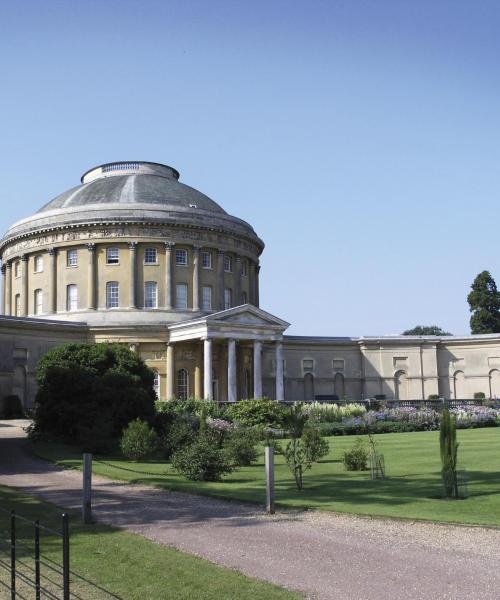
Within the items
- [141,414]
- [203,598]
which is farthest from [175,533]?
[141,414]

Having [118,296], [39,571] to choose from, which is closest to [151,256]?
[118,296]

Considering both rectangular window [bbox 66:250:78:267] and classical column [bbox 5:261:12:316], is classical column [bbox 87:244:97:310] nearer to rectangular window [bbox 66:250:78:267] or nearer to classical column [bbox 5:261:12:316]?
rectangular window [bbox 66:250:78:267]

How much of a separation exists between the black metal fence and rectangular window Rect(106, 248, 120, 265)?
52450 mm

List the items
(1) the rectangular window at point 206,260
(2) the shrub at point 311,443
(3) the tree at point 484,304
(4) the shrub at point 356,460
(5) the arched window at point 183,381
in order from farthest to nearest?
(3) the tree at point 484,304 → (1) the rectangular window at point 206,260 → (5) the arched window at point 183,381 → (4) the shrub at point 356,460 → (2) the shrub at point 311,443

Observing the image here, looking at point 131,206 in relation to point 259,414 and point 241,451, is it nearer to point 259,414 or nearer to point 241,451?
point 259,414

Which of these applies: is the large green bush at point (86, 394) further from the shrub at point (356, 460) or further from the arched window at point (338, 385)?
the arched window at point (338, 385)

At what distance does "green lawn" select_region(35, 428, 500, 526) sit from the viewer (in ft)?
52.2

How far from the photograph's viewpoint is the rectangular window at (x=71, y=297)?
65375 millimetres

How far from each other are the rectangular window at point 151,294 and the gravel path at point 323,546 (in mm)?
46821

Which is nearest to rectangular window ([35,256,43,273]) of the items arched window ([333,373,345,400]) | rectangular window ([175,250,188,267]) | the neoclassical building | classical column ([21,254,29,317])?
the neoclassical building

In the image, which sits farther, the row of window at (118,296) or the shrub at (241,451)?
the row of window at (118,296)

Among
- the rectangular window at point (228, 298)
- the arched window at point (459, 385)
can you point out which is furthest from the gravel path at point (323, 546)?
the arched window at point (459, 385)

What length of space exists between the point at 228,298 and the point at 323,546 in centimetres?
5843

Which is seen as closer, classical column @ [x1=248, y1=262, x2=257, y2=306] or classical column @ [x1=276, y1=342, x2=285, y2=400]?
classical column @ [x1=276, y1=342, x2=285, y2=400]
